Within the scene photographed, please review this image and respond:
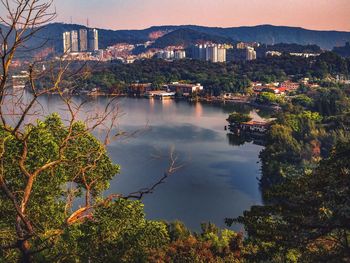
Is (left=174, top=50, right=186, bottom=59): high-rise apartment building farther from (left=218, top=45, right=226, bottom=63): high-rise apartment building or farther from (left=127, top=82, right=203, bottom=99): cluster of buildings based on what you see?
(left=127, top=82, right=203, bottom=99): cluster of buildings

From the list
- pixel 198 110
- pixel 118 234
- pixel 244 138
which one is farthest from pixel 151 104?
→ pixel 118 234

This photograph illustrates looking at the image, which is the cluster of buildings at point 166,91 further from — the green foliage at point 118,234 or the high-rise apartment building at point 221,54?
the green foliage at point 118,234

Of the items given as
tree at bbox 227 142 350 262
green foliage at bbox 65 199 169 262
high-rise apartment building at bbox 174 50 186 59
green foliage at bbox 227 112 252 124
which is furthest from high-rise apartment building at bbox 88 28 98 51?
tree at bbox 227 142 350 262

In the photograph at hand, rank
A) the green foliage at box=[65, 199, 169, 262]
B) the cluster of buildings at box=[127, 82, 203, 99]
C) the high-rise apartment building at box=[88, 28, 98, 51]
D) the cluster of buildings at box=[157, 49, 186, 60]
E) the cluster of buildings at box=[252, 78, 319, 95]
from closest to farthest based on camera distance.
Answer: the green foliage at box=[65, 199, 169, 262], the cluster of buildings at box=[252, 78, 319, 95], the cluster of buildings at box=[127, 82, 203, 99], the cluster of buildings at box=[157, 49, 186, 60], the high-rise apartment building at box=[88, 28, 98, 51]

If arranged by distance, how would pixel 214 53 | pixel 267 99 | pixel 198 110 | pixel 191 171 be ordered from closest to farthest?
pixel 191 171 < pixel 198 110 < pixel 267 99 < pixel 214 53

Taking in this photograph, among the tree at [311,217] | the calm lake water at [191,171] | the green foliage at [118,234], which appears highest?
the tree at [311,217]

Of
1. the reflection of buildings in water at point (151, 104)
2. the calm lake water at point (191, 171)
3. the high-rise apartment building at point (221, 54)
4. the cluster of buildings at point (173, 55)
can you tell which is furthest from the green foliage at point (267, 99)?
the cluster of buildings at point (173, 55)

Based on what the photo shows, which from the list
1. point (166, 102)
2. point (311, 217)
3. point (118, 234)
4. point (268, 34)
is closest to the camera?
point (311, 217)

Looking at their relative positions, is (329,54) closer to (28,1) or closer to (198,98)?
(198,98)

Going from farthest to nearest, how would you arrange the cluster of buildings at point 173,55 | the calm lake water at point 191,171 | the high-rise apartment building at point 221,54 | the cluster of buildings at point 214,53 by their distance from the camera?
the cluster of buildings at point 173,55 < the high-rise apartment building at point 221,54 < the cluster of buildings at point 214,53 < the calm lake water at point 191,171

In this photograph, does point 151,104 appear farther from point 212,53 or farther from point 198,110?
point 212,53
